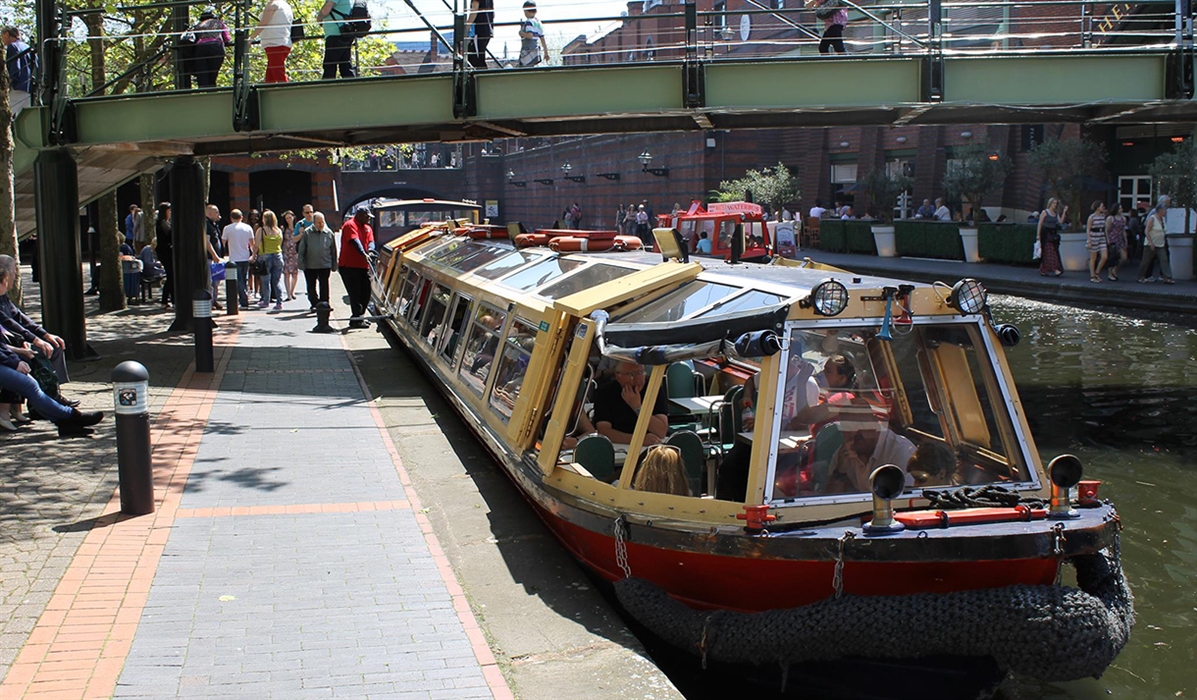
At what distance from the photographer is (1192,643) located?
7.80 meters

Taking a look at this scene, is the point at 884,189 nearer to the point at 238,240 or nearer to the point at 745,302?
the point at 238,240

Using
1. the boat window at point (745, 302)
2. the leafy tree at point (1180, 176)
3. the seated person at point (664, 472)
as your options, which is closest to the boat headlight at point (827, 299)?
the boat window at point (745, 302)

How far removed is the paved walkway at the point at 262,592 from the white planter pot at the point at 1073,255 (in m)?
22.8

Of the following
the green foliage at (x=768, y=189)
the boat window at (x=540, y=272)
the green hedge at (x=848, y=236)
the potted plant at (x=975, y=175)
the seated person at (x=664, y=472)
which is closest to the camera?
the seated person at (x=664, y=472)

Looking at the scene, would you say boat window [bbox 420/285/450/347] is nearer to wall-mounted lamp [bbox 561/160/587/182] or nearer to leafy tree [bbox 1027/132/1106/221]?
leafy tree [bbox 1027/132/1106/221]

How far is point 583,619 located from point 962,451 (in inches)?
95.0

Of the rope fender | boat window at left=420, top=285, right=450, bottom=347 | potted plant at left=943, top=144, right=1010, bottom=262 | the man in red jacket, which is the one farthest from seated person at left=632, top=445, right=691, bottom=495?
potted plant at left=943, top=144, right=1010, bottom=262

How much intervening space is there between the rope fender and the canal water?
0.53 meters

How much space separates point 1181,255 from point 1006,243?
6.40 meters

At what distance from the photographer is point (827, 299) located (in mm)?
6539

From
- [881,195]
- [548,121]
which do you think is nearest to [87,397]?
[548,121]

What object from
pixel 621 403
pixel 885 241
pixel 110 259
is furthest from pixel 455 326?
pixel 885 241

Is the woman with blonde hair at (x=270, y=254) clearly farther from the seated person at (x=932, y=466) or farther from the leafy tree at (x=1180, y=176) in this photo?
the leafy tree at (x=1180, y=176)

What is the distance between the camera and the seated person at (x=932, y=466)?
676cm
